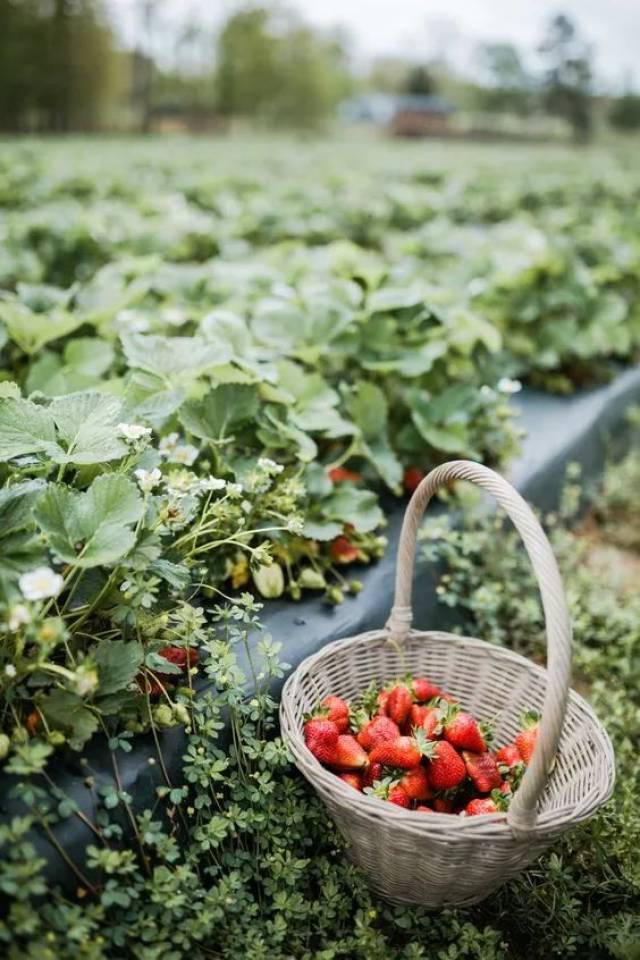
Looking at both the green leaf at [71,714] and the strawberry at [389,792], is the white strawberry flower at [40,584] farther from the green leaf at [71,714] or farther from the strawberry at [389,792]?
the strawberry at [389,792]

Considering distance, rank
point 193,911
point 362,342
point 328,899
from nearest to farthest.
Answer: point 193,911
point 328,899
point 362,342

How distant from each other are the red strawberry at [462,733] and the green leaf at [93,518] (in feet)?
2.46

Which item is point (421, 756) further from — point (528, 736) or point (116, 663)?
point (116, 663)

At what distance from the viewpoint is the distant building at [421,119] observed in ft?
136

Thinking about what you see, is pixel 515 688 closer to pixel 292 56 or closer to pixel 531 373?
pixel 531 373

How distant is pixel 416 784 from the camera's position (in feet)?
5.43

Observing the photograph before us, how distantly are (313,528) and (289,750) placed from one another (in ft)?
2.22

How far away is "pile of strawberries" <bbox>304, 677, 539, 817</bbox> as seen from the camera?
1657mm

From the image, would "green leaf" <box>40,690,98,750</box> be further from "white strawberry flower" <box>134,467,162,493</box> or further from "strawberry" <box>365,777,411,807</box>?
"strawberry" <box>365,777,411,807</box>

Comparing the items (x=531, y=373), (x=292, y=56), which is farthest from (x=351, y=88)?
(x=531, y=373)

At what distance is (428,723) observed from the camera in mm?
1725

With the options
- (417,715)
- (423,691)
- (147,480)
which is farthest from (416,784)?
(147,480)

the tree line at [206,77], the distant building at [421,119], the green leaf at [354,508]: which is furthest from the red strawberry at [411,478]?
the distant building at [421,119]

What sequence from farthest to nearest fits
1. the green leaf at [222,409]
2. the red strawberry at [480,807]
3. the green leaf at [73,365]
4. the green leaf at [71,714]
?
the green leaf at [73,365]
the green leaf at [222,409]
the red strawberry at [480,807]
the green leaf at [71,714]
